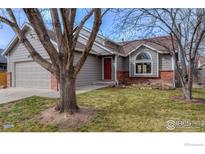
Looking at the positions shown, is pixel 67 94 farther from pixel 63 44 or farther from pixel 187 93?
pixel 187 93

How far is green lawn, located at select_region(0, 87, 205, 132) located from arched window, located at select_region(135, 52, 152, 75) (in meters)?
3.99

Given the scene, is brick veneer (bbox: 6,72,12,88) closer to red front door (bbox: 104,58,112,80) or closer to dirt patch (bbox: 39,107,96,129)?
dirt patch (bbox: 39,107,96,129)

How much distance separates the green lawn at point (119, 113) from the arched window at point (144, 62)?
3987 mm

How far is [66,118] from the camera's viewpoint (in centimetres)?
315

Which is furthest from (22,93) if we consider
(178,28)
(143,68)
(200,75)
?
(143,68)

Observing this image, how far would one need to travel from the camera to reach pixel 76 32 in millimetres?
3340

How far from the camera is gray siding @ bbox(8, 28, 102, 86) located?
4.72 m

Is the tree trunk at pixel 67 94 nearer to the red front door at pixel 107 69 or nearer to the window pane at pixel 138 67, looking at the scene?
the red front door at pixel 107 69

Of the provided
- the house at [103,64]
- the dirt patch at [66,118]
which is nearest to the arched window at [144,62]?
the house at [103,64]

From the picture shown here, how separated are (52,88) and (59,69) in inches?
50.0

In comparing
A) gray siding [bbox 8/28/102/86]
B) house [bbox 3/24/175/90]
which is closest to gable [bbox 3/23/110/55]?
house [bbox 3/24/175/90]
